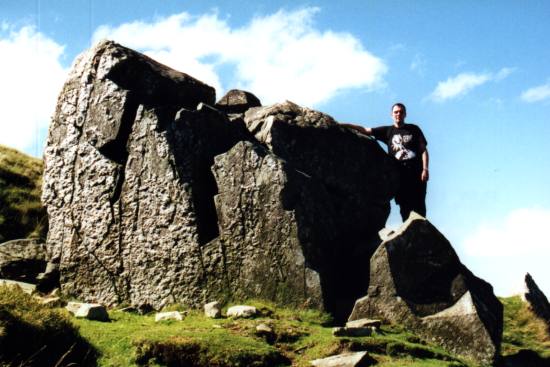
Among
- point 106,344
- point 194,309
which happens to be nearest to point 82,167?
point 194,309

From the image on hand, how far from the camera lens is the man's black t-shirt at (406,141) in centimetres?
2033

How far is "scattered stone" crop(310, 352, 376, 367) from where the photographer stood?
43.5 ft

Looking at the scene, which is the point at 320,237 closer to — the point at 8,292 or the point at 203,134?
the point at 203,134

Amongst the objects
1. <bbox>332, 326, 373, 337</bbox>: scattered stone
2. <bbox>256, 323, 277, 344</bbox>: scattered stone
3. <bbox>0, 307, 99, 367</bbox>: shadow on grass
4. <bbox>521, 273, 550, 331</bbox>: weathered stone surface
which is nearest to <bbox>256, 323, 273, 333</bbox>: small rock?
<bbox>256, 323, 277, 344</bbox>: scattered stone

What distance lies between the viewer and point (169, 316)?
53.2ft

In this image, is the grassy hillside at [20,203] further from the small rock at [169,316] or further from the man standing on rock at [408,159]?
the man standing on rock at [408,159]

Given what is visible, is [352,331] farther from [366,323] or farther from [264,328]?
[264,328]

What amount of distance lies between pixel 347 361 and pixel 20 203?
15989mm

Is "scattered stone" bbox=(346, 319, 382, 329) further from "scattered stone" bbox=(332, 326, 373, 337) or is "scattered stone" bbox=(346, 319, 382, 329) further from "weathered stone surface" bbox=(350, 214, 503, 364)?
"weathered stone surface" bbox=(350, 214, 503, 364)

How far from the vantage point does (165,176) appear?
1836cm

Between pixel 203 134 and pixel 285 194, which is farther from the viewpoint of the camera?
pixel 203 134

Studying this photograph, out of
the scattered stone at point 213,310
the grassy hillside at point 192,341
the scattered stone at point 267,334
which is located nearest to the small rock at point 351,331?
the grassy hillside at point 192,341

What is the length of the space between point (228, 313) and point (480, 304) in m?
6.18

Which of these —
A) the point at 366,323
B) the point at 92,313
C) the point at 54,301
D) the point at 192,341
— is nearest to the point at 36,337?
the point at 92,313
